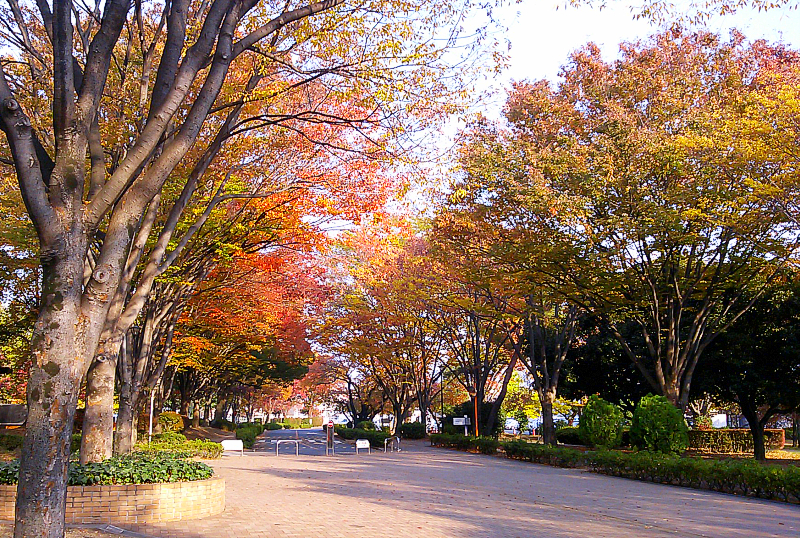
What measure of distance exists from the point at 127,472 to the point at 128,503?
16.6 inches

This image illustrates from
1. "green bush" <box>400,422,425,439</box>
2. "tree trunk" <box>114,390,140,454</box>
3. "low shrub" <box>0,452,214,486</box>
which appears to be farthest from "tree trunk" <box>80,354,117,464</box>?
"green bush" <box>400,422,425,439</box>

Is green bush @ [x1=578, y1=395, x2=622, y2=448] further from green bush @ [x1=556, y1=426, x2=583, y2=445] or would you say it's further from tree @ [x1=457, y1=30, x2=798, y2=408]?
green bush @ [x1=556, y1=426, x2=583, y2=445]

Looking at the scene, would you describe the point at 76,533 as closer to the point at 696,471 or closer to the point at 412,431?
the point at 696,471

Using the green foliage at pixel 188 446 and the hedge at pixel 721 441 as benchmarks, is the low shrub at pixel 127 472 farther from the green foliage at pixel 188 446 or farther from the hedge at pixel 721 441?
the hedge at pixel 721 441

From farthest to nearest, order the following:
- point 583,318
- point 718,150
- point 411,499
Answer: point 583,318
point 718,150
point 411,499

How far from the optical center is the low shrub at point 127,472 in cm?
810

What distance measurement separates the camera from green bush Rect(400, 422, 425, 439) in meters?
35.5

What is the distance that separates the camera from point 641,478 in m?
14.7

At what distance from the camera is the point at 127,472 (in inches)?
325

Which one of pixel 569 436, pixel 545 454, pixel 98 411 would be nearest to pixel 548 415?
pixel 545 454

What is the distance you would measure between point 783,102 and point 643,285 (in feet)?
20.2

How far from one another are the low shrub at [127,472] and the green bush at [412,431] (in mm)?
27023

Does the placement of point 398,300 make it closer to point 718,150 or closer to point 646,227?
point 646,227

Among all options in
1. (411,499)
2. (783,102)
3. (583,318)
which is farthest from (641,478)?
(583,318)
